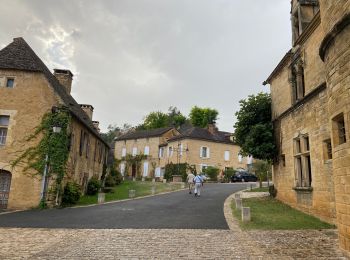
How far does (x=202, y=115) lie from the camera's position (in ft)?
205

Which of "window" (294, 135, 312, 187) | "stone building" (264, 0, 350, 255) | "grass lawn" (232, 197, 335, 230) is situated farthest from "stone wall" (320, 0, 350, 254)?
"window" (294, 135, 312, 187)

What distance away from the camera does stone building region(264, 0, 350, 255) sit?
726 cm

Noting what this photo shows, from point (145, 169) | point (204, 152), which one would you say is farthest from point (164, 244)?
point (145, 169)

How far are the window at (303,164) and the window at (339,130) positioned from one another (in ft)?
17.7

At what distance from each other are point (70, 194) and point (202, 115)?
47.8 meters

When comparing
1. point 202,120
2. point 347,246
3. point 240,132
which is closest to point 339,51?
point 347,246

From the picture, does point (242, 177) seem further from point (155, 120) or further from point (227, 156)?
point (155, 120)

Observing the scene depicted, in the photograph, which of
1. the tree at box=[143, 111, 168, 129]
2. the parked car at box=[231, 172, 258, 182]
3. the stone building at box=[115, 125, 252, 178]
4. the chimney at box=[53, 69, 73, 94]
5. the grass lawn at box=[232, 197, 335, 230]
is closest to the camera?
the grass lawn at box=[232, 197, 335, 230]

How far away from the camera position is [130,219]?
459 inches

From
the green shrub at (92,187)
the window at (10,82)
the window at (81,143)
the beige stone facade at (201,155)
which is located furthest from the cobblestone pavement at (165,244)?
the beige stone facade at (201,155)

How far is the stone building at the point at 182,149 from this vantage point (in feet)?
141

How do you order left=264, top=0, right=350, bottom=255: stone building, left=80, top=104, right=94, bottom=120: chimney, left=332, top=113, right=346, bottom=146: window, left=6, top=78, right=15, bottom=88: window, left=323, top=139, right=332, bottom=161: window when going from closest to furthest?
1. left=264, top=0, right=350, bottom=255: stone building
2. left=332, top=113, right=346, bottom=146: window
3. left=323, top=139, right=332, bottom=161: window
4. left=6, top=78, right=15, bottom=88: window
5. left=80, top=104, right=94, bottom=120: chimney

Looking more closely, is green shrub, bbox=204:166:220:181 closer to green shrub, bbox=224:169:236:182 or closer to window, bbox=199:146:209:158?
green shrub, bbox=224:169:236:182

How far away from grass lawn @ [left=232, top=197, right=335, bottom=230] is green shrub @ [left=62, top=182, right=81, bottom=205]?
9.03m
